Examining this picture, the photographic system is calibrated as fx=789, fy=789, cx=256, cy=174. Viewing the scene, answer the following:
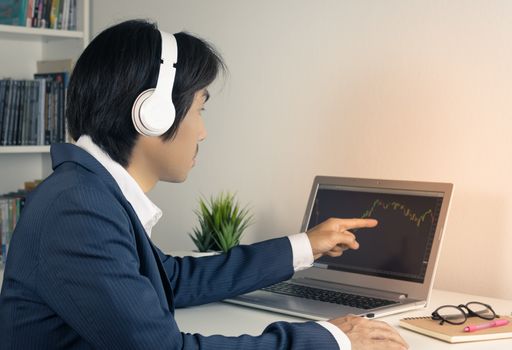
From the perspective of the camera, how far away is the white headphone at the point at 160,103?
1.20 meters

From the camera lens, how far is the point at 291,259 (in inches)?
62.6

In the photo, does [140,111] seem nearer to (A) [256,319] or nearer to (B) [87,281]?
(B) [87,281]

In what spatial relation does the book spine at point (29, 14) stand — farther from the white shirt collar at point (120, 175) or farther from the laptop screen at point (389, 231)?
the white shirt collar at point (120, 175)

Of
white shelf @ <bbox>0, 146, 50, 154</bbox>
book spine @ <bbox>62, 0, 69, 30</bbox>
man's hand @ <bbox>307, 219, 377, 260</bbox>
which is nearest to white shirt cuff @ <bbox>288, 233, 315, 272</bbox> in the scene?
man's hand @ <bbox>307, 219, 377, 260</bbox>

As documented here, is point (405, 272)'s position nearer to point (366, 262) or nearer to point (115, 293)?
point (366, 262)

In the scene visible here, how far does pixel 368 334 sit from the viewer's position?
3.90 ft

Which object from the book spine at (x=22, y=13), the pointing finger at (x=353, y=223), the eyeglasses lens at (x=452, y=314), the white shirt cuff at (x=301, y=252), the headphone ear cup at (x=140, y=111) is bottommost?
the eyeglasses lens at (x=452, y=314)

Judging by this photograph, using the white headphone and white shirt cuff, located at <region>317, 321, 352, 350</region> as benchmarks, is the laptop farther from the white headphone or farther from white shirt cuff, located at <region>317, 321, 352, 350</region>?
the white headphone

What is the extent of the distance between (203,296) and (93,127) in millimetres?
471

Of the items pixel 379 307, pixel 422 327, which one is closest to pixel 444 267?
pixel 379 307

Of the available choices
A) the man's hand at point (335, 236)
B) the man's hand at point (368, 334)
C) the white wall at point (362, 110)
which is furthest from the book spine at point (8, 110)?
the man's hand at point (368, 334)

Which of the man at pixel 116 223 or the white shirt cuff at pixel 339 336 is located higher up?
the man at pixel 116 223

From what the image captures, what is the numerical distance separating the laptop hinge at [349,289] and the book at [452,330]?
21cm

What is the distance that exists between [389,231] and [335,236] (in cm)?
17
